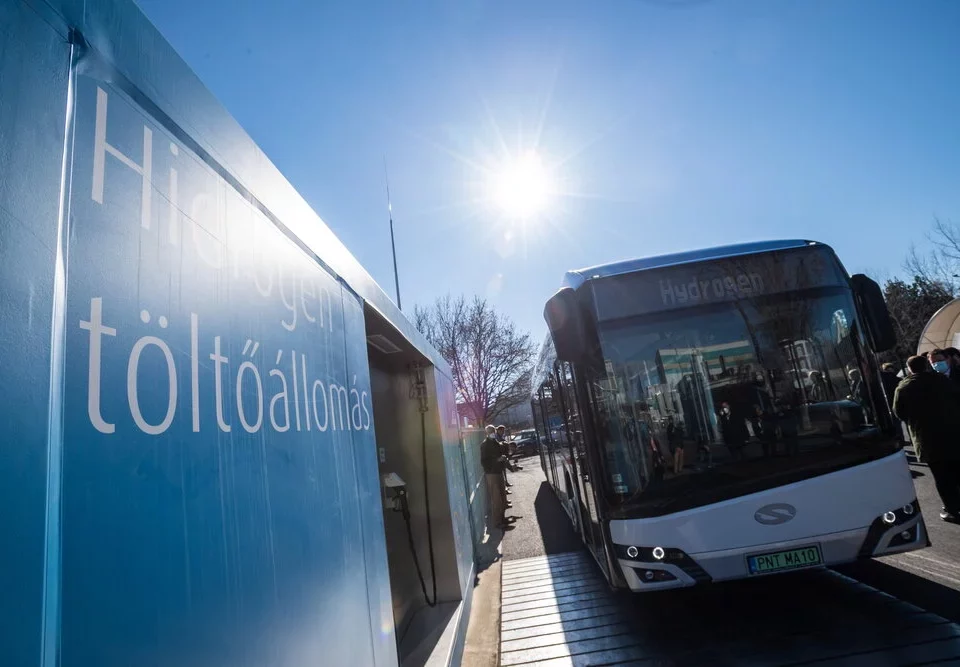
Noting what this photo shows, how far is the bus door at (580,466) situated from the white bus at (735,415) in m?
→ 0.34

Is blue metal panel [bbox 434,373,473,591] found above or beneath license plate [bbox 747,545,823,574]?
above

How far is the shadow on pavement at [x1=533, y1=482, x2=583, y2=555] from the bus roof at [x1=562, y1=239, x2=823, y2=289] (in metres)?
4.90

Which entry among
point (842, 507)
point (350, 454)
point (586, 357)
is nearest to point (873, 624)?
A: point (842, 507)

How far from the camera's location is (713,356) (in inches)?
169

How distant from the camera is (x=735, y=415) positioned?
4.22 metres

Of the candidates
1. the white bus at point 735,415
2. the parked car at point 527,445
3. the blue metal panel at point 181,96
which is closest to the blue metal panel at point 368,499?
the blue metal panel at point 181,96

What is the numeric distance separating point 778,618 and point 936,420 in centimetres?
A: 333

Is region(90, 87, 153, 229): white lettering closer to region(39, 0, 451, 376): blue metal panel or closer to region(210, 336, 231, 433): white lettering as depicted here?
region(39, 0, 451, 376): blue metal panel

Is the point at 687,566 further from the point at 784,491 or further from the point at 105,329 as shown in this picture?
the point at 105,329

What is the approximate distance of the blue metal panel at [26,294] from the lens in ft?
2.58

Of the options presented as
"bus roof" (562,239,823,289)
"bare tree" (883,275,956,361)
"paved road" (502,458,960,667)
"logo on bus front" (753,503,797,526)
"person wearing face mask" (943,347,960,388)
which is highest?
"bare tree" (883,275,956,361)

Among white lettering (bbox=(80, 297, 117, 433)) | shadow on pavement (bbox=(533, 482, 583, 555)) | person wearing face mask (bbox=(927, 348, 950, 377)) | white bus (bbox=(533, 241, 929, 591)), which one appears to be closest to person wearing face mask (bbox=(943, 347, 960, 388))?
person wearing face mask (bbox=(927, 348, 950, 377))

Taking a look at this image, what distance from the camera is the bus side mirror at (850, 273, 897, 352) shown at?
448 centimetres

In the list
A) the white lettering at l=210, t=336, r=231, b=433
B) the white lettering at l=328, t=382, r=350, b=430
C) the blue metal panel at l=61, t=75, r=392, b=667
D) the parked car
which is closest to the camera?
the blue metal panel at l=61, t=75, r=392, b=667
